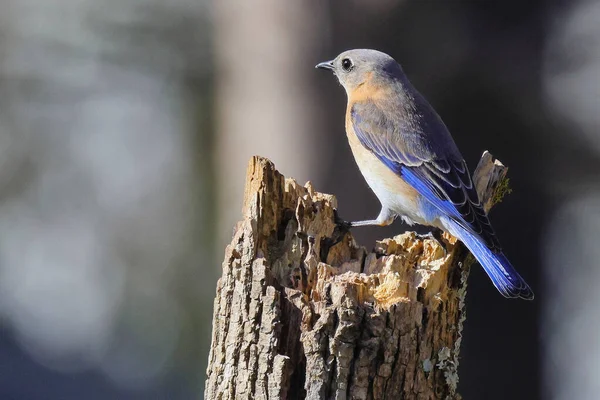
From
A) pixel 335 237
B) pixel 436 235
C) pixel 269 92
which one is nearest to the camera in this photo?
pixel 335 237

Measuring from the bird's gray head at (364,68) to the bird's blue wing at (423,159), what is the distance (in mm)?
254

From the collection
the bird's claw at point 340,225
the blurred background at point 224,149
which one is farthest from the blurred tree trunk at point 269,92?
the bird's claw at point 340,225

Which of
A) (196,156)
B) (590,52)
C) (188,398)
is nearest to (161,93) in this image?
(196,156)

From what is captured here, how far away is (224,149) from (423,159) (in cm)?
288

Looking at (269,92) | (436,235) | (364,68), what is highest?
(269,92)

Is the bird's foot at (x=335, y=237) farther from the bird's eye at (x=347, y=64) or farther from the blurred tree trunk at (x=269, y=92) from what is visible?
the blurred tree trunk at (x=269, y=92)

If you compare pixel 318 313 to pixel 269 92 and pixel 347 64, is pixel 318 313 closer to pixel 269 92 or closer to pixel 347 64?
pixel 347 64

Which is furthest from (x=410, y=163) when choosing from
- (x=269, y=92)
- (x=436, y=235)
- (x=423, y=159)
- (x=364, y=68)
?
(x=269, y=92)

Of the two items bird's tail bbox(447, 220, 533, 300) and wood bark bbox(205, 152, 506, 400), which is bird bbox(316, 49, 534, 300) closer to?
bird's tail bbox(447, 220, 533, 300)

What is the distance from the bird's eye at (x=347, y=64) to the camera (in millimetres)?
6027

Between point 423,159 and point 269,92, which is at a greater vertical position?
point 269,92

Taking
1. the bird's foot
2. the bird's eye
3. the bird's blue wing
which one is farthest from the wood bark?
the bird's eye

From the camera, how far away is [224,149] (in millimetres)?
7852

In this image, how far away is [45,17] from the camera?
10.7m
